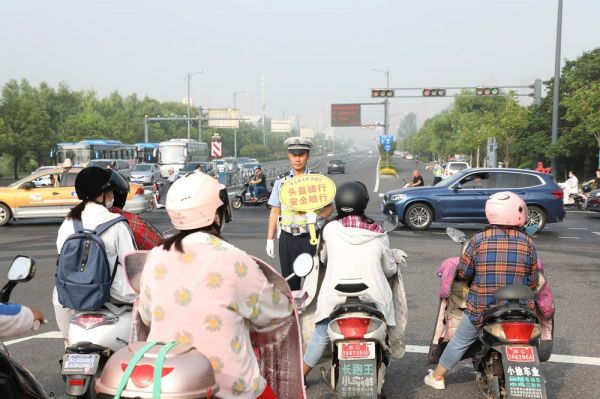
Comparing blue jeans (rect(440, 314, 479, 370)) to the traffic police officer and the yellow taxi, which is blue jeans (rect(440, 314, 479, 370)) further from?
the yellow taxi

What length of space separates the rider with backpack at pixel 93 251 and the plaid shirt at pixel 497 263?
2.13m

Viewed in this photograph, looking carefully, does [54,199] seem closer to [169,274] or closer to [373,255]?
[373,255]

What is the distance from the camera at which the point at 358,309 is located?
13.0 ft

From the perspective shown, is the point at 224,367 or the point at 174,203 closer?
the point at 224,367

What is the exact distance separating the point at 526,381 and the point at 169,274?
2305mm

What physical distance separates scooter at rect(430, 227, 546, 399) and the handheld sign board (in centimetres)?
149

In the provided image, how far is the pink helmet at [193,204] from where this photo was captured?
2.61 meters

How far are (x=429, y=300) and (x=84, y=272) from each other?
5.20 meters

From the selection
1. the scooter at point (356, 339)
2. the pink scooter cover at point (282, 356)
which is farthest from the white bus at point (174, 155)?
the pink scooter cover at point (282, 356)

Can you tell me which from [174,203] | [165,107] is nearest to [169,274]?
[174,203]

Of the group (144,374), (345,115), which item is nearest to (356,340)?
(144,374)

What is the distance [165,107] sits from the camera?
103750mm

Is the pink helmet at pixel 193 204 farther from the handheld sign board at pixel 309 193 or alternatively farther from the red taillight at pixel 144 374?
the handheld sign board at pixel 309 193

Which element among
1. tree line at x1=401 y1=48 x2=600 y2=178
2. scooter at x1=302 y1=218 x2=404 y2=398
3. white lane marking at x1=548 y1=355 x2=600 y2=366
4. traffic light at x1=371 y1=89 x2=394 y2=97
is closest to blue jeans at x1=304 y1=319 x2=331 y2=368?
scooter at x1=302 y1=218 x2=404 y2=398
